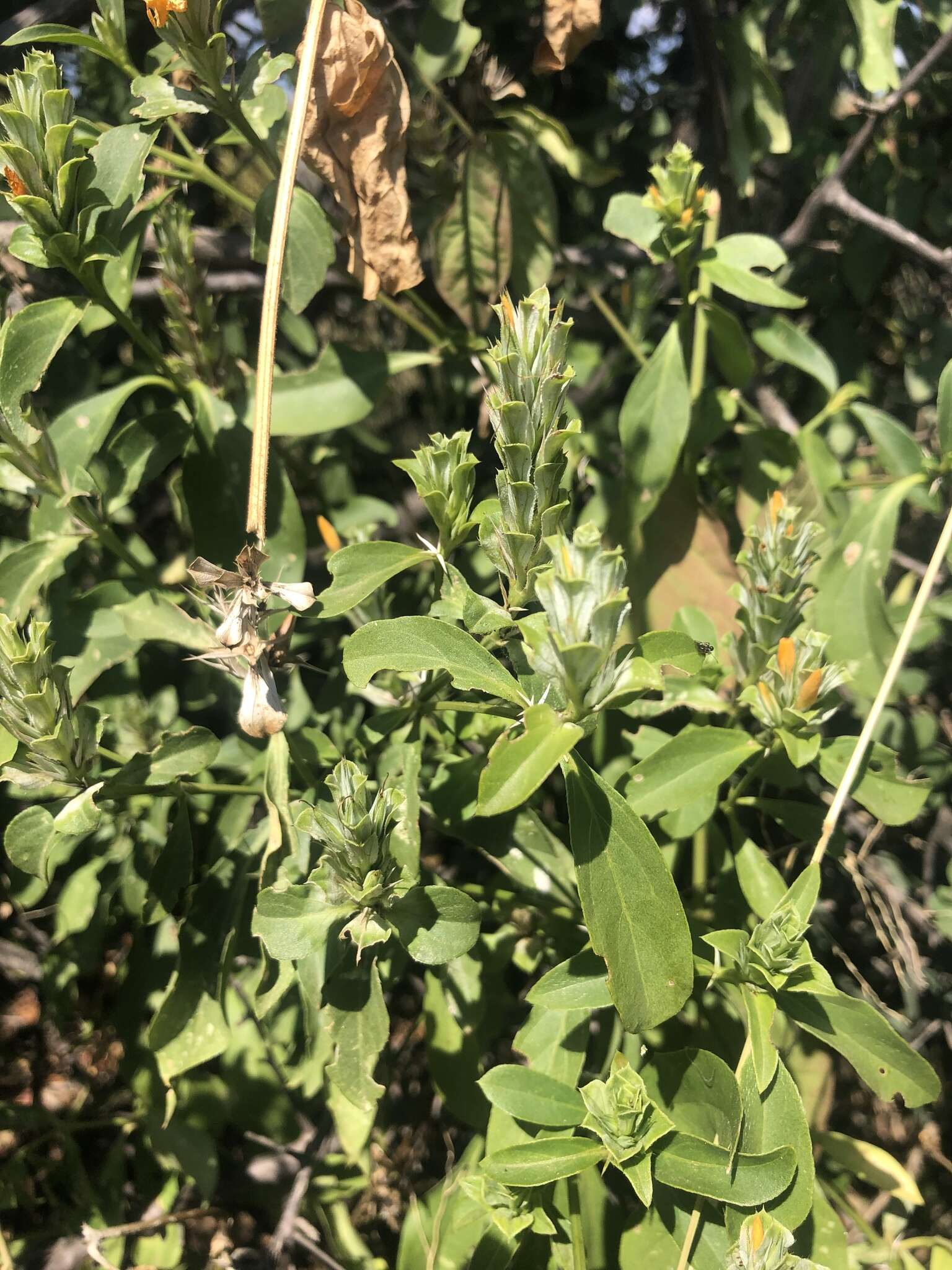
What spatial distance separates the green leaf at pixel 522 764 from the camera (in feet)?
2.26

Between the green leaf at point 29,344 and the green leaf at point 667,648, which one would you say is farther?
the green leaf at point 29,344

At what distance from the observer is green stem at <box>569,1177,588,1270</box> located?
0.94 meters

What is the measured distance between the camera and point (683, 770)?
104 cm

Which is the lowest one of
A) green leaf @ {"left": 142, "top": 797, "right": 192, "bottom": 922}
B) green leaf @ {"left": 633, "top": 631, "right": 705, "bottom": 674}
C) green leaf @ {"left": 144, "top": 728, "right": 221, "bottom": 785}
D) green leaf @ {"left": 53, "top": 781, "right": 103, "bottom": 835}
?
green leaf @ {"left": 142, "top": 797, "right": 192, "bottom": 922}

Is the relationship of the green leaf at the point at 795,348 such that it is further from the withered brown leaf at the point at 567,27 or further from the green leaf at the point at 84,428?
the green leaf at the point at 84,428

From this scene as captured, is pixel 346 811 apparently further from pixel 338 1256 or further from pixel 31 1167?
pixel 31 1167

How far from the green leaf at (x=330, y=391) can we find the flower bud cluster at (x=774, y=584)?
642 millimetres

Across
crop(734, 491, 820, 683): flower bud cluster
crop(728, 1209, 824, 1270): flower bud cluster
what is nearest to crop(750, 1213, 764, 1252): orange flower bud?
crop(728, 1209, 824, 1270): flower bud cluster

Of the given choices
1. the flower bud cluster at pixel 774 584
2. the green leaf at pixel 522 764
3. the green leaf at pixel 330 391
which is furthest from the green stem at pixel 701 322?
the green leaf at pixel 522 764

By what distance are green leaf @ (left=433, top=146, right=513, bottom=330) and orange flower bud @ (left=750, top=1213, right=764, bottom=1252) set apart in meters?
1.29

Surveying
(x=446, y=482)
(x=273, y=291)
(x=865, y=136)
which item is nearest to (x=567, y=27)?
(x=865, y=136)

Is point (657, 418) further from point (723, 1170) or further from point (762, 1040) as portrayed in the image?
point (723, 1170)

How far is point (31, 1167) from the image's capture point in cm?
181

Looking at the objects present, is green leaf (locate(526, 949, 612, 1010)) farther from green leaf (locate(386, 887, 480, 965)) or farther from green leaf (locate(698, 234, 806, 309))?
green leaf (locate(698, 234, 806, 309))
